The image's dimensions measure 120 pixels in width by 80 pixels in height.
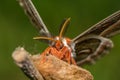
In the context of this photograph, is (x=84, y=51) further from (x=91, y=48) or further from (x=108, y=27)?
(x=108, y=27)

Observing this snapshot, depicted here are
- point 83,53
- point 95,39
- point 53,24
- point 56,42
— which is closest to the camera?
point 56,42

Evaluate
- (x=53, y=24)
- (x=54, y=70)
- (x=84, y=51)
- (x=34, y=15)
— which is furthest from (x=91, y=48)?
(x=53, y=24)

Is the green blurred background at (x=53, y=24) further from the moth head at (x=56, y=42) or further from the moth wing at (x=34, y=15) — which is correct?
the moth head at (x=56, y=42)

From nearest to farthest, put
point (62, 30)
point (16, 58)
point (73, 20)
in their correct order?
point (16, 58)
point (62, 30)
point (73, 20)

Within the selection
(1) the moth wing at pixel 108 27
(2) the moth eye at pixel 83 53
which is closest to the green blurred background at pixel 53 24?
(2) the moth eye at pixel 83 53

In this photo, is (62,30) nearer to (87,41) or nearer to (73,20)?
(87,41)

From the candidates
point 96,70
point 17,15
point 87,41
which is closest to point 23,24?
point 17,15
